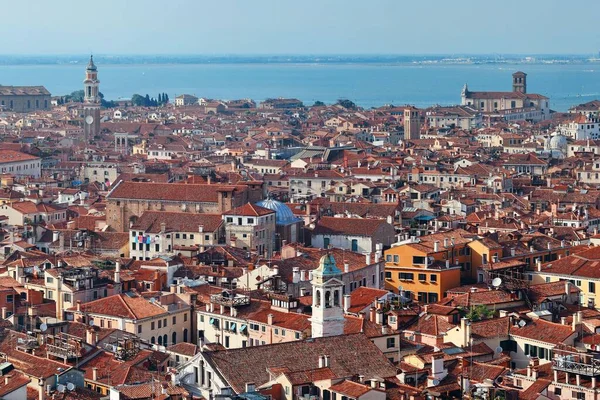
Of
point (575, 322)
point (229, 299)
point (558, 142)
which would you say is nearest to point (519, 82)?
point (558, 142)

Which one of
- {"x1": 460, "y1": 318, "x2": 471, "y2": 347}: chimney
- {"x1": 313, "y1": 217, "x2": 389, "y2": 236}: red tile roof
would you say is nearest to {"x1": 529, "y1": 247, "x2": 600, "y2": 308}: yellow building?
{"x1": 460, "y1": 318, "x2": 471, "y2": 347}: chimney

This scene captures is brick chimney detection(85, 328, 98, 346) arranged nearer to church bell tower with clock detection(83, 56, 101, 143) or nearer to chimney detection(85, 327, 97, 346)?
chimney detection(85, 327, 97, 346)

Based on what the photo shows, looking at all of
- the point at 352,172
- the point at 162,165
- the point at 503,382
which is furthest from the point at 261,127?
the point at 503,382

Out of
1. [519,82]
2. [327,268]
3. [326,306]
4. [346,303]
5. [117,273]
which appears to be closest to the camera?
[326,306]

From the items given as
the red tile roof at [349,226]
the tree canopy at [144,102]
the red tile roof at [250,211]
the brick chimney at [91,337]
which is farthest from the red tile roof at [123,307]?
the tree canopy at [144,102]

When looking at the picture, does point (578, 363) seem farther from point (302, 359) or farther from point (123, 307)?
point (123, 307)

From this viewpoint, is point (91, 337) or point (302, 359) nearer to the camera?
point (302, 359)
